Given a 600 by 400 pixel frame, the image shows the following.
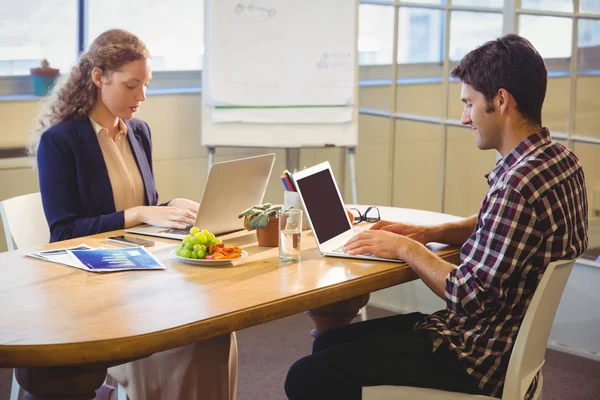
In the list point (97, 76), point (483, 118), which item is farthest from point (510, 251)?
point (97, 76)

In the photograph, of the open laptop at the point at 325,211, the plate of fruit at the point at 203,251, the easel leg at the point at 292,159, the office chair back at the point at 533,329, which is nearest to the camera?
the office chair back at the point at 533,329

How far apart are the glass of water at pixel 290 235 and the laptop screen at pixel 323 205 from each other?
0.06 meters

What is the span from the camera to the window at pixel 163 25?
4.25 metres

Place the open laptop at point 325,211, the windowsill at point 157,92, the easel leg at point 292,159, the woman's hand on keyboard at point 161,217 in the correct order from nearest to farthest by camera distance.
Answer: the open laptop at point 325,211 → the woman's hand on keyboard at point 161,217 → the windowsill at point 157,92 → the easel leg at point 292,159

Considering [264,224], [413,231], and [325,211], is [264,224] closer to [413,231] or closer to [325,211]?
[325,211]

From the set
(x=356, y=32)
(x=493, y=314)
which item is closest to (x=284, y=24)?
(x=356, y=32)

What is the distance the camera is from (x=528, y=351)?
1.86m

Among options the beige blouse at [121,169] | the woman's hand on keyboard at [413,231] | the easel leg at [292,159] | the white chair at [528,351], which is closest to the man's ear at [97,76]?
the beige blouse at [121,169]

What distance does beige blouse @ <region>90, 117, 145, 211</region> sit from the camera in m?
2.66

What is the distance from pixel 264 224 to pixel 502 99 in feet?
2.38

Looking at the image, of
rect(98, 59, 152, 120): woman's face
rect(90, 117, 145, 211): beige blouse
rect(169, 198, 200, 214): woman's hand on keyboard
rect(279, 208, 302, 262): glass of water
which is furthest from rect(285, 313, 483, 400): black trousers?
rect(98, 59, 152, 120): woman's face

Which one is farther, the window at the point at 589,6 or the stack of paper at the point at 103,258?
the window at the point at 589,6

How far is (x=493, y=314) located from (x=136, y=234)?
1068 millimetres

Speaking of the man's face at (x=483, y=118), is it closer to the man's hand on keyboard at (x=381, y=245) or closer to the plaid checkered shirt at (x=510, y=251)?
the plaid checkered shirt at (x=510, y=251)
